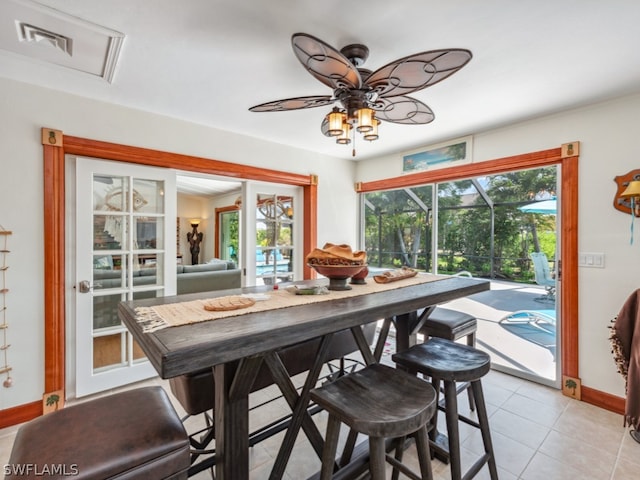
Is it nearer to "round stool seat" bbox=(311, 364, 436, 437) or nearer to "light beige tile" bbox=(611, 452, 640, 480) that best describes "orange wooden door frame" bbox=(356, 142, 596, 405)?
"light beige tile" bbox=(611, 452, 640, 480)

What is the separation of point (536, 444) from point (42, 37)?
375 cm

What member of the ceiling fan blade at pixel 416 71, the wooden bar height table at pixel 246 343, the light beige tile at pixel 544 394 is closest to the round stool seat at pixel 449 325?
the wooden bar height table at pixel 246 343

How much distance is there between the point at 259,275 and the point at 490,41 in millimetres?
2915

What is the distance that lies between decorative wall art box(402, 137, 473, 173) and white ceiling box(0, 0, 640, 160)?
0.51 meters

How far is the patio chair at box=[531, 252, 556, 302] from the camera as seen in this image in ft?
9.50

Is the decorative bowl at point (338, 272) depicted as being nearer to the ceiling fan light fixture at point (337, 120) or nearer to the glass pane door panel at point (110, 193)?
the ceiling fan light fixture at point (337, 120)

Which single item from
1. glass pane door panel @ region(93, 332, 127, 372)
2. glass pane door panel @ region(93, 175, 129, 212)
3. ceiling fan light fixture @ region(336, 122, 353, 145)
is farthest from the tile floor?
ceiling fan light fixture @ region(336, 122, 353, 145)

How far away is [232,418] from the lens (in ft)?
3.81

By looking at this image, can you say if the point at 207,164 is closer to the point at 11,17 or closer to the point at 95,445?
the point at 11,17

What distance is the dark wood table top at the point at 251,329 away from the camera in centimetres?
80

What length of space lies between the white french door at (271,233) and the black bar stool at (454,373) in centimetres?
221

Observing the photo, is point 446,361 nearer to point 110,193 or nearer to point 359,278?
point 359,278

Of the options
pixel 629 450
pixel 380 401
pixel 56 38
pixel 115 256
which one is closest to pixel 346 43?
pixel 56 38

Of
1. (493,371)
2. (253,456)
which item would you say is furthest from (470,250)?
(253,456)
